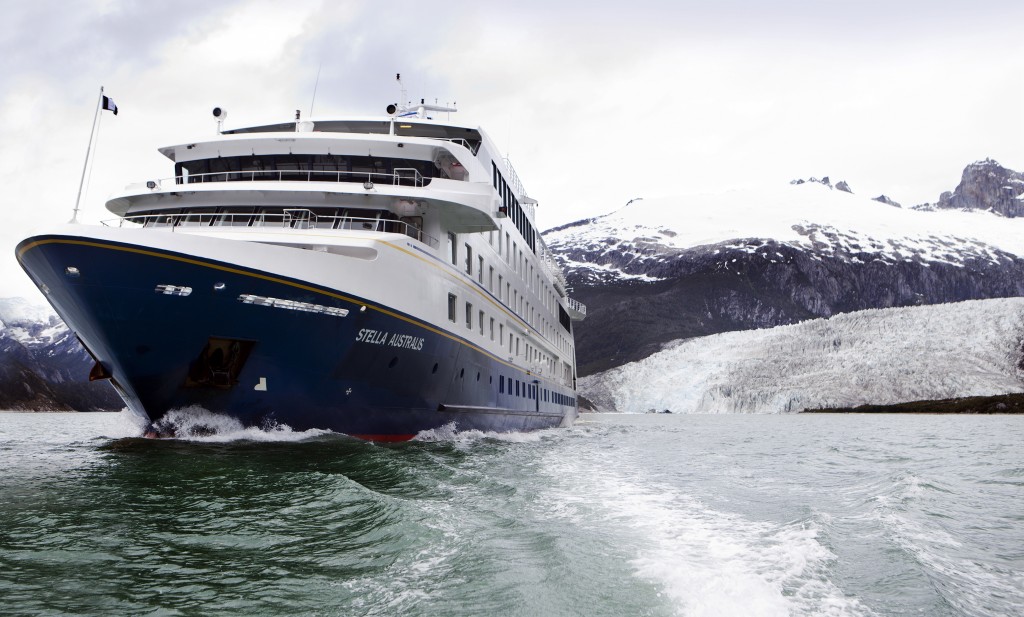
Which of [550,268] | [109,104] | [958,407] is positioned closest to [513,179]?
[550,268]

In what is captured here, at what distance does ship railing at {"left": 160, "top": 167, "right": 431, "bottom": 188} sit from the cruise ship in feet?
0.18

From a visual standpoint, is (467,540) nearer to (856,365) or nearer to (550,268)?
(550,268)

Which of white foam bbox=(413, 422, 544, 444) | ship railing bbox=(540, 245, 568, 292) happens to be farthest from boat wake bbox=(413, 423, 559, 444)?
ship railing bbox=(540, 245, 568, 292)

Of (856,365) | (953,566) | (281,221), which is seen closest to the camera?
(953,566)

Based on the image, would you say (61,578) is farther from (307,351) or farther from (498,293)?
(498,293)

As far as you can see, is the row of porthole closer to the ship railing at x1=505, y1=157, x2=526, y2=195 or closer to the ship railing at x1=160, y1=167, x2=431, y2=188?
the ship railing at x1=160, y1=167, x2=431, y2=188

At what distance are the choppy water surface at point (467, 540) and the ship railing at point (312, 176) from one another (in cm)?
748

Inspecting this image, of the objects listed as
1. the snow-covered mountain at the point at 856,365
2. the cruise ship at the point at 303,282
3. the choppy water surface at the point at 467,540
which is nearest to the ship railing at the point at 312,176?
the cruise ship at the point at 303,282

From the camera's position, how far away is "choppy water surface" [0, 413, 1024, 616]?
5.18m

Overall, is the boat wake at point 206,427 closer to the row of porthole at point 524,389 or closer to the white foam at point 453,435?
the row of porthole at point 524,389

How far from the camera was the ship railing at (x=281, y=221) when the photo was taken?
17016 mm

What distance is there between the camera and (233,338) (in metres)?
13.8

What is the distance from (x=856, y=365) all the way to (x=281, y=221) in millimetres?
98987

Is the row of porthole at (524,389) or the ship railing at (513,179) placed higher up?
the ship railing at (513,179)
